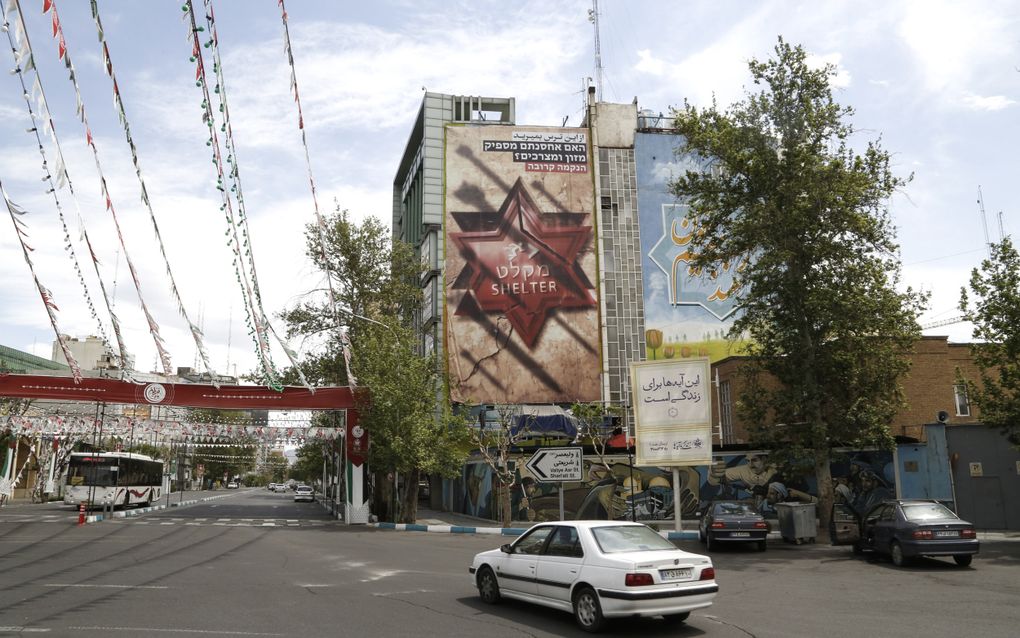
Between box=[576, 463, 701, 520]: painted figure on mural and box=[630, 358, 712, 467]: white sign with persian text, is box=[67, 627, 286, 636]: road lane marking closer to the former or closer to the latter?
box=[630, 358, 712, 467]: white sign with persian text

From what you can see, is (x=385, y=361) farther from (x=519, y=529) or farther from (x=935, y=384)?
(x=935, y=384)

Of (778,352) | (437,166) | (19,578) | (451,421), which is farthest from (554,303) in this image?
(19,578)

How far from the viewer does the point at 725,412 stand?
4281 centimetres

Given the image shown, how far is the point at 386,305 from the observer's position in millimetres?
39625

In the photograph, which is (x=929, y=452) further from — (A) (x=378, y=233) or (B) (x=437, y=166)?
(B) (x=437, y=166)

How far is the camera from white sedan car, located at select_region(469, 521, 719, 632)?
27.7 feet

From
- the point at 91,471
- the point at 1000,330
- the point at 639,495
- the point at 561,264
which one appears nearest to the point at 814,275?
the point at 1000,330

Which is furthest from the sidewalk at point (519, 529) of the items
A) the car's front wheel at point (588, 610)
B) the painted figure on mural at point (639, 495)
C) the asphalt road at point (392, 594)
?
the car's front wheel at point (588, 610)

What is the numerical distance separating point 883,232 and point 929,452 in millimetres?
9102

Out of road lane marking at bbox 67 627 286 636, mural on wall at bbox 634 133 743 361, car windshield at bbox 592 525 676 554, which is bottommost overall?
road lane marking at bbox 67 627 286 636

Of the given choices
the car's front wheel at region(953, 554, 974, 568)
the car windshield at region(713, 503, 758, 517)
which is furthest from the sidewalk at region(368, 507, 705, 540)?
the car's front wheel at region(953, 554, 974, 568)

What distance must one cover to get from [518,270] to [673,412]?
30042 mm

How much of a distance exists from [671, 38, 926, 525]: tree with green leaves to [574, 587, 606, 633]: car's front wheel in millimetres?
16354

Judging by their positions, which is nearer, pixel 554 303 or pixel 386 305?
pixel 386 305
